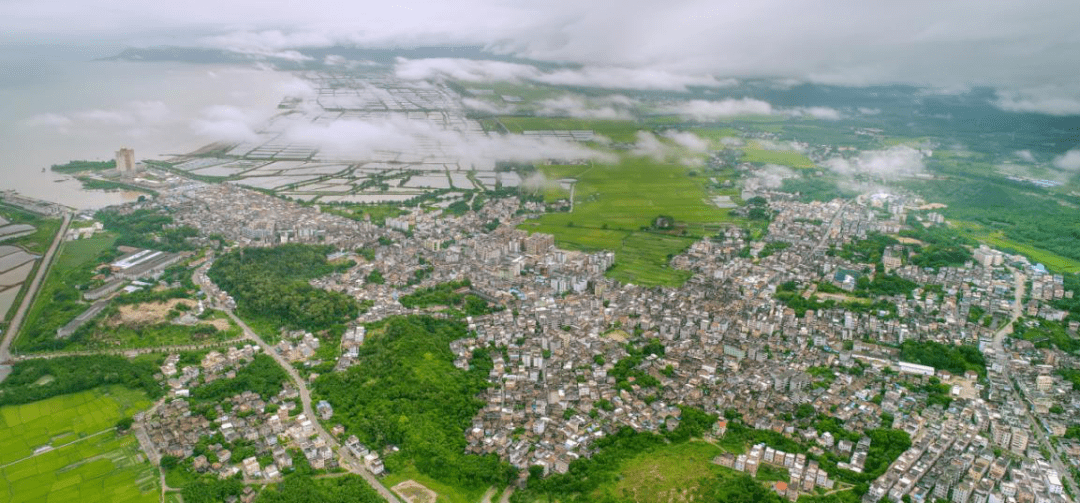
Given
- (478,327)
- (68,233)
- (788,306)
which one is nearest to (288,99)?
(68,233)

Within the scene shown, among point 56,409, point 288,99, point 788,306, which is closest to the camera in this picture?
point 56,409

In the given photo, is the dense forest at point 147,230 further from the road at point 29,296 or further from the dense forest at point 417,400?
the dense forest at point 417,400

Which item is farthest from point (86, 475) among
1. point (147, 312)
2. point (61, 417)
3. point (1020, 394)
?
point (1020, 394)

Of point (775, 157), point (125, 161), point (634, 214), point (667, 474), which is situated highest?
point (775, 157)

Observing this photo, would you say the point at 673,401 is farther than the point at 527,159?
No

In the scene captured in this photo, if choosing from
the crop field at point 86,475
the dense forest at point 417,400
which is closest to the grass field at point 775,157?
the dense forest at point 417,400

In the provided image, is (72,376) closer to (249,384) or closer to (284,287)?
(249,384)

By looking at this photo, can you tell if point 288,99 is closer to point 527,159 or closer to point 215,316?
point 527,159
